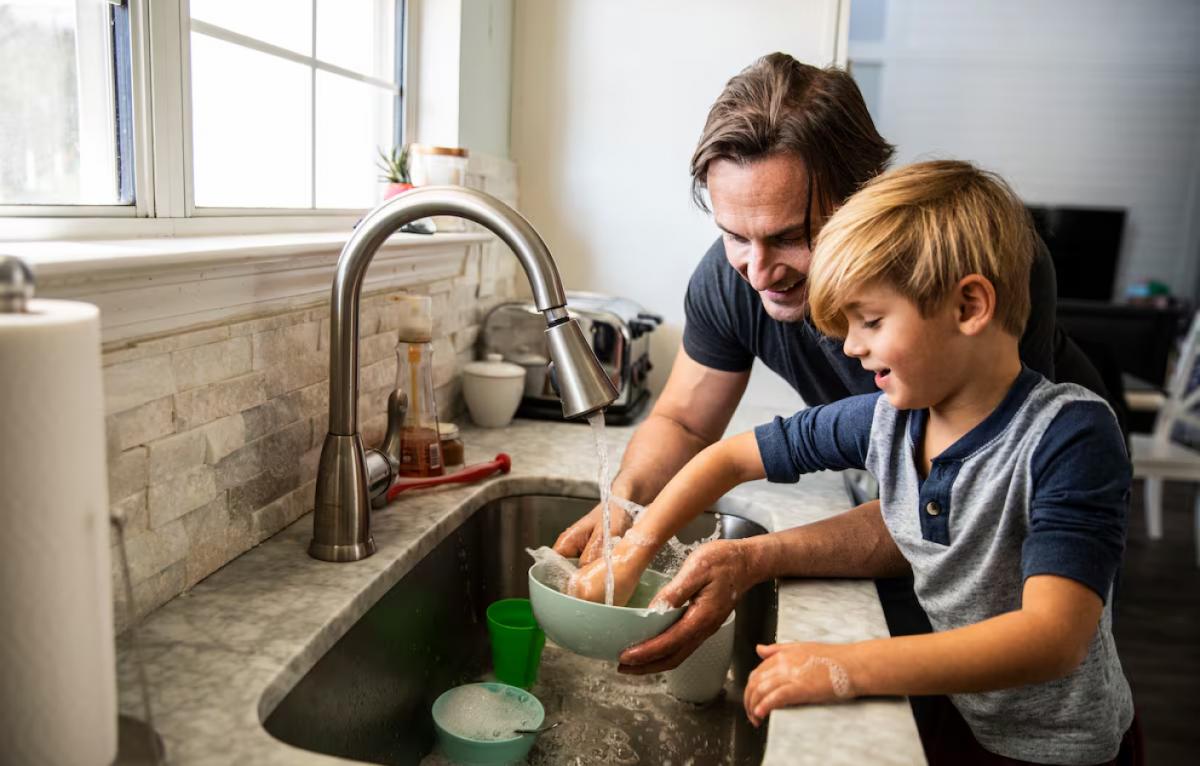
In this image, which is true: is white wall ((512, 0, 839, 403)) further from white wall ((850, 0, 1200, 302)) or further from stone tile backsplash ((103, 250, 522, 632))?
white wall ((850, 0, 1200, 302))

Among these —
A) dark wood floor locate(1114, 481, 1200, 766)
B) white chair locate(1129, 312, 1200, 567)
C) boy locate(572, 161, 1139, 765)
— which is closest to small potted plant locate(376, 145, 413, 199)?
boy locate(572, 161, 1139, 765)

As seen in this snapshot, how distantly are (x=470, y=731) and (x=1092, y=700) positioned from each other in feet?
2.34

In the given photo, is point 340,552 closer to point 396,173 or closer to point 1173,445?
point 396,173

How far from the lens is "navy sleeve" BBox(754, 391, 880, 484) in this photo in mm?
1232

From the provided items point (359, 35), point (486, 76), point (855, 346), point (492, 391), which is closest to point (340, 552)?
point (855, 346)

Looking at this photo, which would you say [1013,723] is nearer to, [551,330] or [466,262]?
[551,330]

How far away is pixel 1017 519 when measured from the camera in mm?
1030

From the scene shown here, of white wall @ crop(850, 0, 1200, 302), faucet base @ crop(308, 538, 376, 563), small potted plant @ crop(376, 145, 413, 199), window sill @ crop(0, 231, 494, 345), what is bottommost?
faucet base @ crop(308, 538, 376, 563)

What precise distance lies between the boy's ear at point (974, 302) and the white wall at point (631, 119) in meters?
1.32

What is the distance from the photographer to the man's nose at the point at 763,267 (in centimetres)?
129

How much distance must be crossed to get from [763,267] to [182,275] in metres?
0.72

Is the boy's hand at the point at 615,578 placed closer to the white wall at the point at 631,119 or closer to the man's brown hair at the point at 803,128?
the man's brown hair at the point at 803,128

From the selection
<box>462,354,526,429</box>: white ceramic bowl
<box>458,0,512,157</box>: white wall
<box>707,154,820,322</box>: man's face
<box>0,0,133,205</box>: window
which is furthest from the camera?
<box>458,0,512,157</box>: white wall

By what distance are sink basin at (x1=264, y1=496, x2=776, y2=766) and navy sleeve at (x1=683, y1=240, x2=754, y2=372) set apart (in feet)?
0.89
